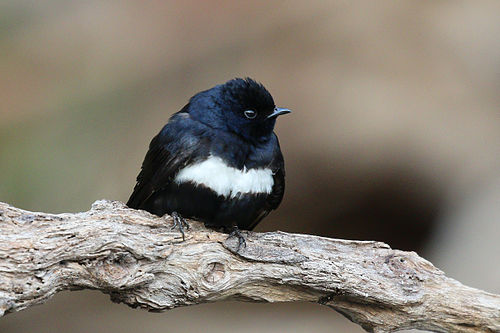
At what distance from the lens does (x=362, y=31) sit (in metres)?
6.45

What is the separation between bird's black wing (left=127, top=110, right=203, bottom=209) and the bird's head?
0.42 ft

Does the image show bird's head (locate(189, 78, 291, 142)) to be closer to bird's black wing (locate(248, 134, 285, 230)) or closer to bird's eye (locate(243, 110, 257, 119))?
bird's eye (locate(243, 110, 257, 119))

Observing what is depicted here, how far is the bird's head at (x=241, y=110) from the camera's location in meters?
4.09

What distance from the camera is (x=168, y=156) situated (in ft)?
12.9

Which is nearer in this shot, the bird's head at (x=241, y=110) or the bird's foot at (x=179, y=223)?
the bird's foot at (x=179, y=223)

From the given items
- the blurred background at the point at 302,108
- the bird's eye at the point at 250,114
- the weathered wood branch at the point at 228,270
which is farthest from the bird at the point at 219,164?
the blurred background at the point at 302,108

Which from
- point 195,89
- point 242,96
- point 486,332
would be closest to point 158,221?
point 242,96

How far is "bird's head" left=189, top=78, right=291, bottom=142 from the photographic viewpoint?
13.4 feet

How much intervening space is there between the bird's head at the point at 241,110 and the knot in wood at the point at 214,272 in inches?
35.6

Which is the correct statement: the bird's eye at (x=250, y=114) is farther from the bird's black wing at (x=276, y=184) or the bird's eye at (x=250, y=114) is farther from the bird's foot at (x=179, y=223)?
the bird's foot at (x=179, y=223)

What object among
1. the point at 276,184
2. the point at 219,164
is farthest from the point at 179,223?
the point at 276,184

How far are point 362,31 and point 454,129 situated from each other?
1.25 meters

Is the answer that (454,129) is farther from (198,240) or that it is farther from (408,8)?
(198,240)

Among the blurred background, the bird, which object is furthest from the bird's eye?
the blurred background
